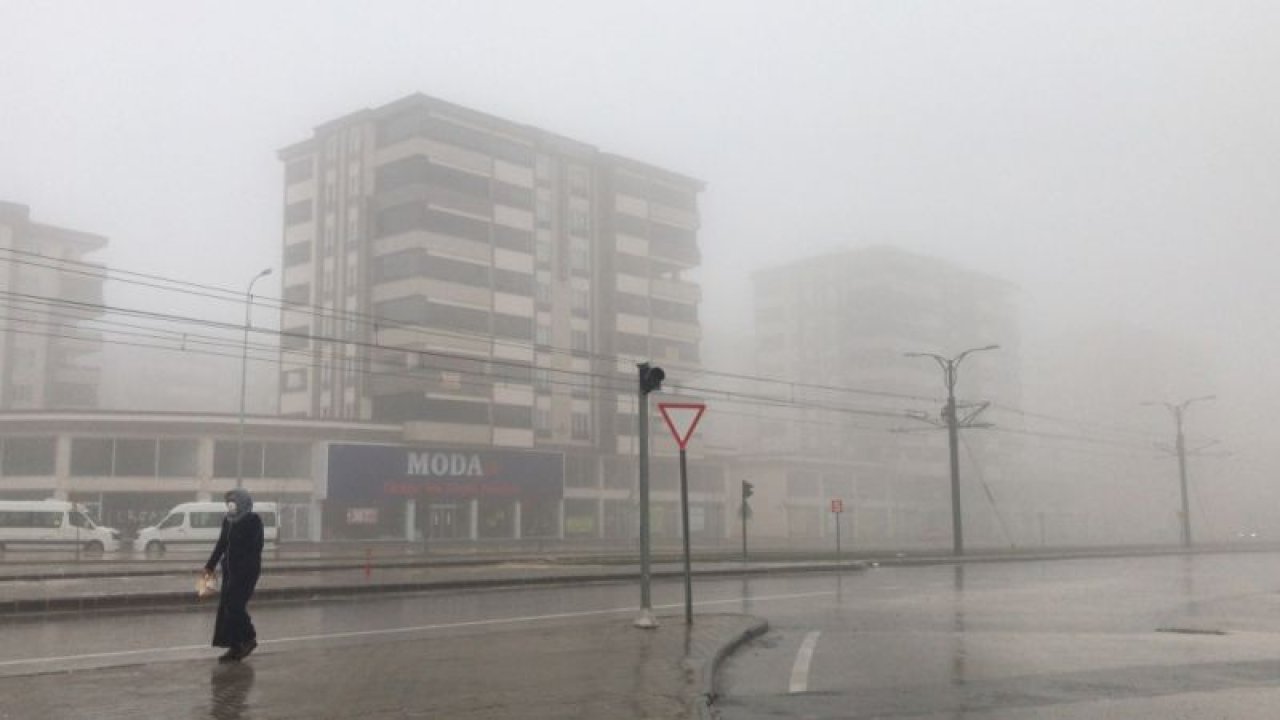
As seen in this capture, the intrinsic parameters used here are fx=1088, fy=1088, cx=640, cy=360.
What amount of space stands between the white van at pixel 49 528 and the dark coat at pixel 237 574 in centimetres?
3793

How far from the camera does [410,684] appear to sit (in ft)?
27.5

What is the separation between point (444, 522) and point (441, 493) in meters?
2.11

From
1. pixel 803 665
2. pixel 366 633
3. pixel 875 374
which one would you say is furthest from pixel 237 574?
pixel 875 374

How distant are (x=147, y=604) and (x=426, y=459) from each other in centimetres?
4984

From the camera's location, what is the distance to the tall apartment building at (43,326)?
3349 inches

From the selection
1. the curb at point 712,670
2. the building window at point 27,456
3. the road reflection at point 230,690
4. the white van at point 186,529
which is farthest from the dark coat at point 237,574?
the building window at point 27,456

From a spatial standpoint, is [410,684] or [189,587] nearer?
[410,684]

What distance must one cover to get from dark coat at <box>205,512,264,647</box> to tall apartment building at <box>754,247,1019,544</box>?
3044 inches

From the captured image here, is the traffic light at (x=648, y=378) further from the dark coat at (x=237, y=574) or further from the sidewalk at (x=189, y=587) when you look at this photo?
the sidewalk at (x=189, y=587)

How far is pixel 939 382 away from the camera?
110125 mm

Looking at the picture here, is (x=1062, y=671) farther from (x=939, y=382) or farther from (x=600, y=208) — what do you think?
(x=939, y=382)

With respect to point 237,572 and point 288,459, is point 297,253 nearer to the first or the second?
point 288,459

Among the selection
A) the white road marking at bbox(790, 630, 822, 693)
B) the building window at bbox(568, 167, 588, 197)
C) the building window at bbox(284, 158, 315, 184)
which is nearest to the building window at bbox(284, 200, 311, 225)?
the building window at bbox(284, 158, 315, 184)

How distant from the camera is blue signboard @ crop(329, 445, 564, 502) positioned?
6159 cm
